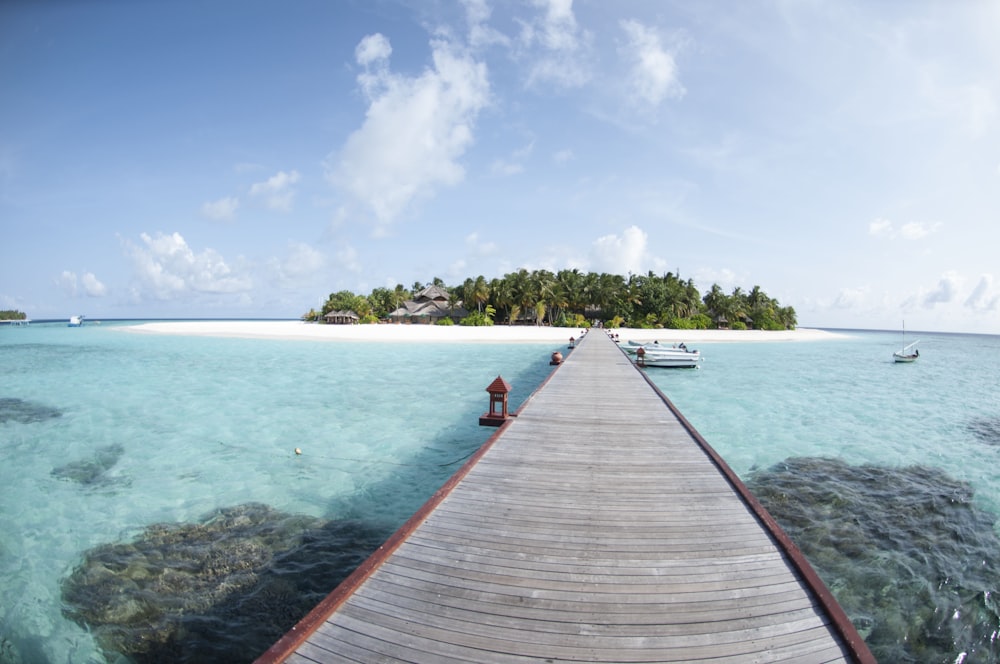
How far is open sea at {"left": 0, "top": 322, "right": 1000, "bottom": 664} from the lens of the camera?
5344mm

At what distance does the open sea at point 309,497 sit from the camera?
5.34 m

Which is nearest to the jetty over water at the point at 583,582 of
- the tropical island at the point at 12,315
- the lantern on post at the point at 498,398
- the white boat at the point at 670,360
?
the lantern on post at the point at 498,398

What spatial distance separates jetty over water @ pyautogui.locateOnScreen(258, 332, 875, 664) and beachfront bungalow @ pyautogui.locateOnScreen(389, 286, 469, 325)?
2402 inches

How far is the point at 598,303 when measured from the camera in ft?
213

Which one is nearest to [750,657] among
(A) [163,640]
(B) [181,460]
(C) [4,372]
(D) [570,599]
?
(D) [570,599]

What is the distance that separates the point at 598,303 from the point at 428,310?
82.0 feet

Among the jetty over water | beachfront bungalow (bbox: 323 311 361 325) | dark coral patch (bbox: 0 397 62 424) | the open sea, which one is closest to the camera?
the jetty over water

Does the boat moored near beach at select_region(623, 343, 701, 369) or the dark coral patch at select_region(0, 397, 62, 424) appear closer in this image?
the dark coral patch at select_region(0, 397, 62, 424)

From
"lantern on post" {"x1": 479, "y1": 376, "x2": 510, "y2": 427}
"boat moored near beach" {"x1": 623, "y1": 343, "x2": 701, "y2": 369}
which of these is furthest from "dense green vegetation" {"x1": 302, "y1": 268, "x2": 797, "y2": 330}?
"lantern on post" {"x1": 479, "y1": 376, "x2": 510, "y2": 427}

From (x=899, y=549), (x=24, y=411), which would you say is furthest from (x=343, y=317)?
(x=899, y=549)

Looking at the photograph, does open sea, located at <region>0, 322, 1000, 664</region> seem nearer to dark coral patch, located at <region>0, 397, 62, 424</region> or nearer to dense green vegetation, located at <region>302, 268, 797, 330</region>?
dark coral patch, located at <region>0, 397, 62, 424</region>

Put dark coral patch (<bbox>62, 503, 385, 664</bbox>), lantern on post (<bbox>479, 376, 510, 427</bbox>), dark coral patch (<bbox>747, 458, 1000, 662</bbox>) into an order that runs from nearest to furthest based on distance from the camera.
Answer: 1. dark coral patch (<bbox>62, 503, 385, 664</bbox>)
2. dark coral patch (<bbox>747, 458, 1000, 662</bbox>)
3. lantern on post (<bbox>479, 376, 510, 427</bbox>)

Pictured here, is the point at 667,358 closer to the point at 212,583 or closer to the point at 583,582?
the point at 583,582

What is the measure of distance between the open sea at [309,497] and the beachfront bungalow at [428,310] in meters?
47.3
